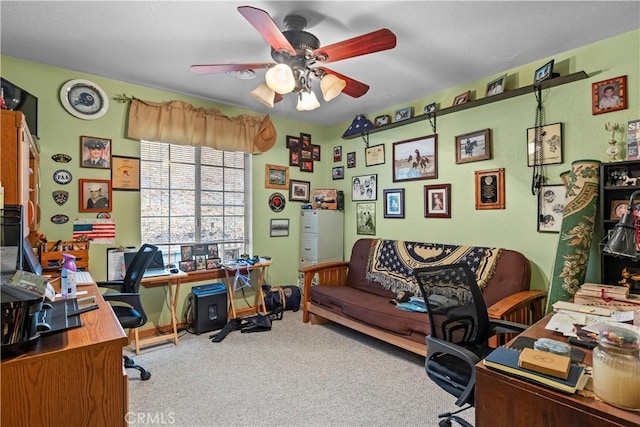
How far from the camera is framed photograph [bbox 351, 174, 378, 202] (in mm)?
4191

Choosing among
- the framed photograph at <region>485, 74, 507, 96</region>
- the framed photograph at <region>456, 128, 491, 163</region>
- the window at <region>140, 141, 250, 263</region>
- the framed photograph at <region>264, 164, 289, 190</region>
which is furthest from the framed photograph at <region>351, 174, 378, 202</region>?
the framed photograph at <region>485, 74, 507, 96</region>

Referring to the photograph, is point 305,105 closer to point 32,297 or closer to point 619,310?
point 32,297

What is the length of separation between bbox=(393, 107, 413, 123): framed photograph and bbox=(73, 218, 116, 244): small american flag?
10.4ft

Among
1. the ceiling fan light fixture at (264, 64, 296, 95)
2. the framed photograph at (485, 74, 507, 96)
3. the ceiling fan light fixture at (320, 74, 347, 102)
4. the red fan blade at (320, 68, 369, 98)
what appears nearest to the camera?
the ceiling fan light fixture at (264, 64, 296, 95)

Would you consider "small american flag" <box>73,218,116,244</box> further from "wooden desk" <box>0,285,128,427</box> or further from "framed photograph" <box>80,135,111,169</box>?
"wooden desk" <box>0,285,128,427</box>

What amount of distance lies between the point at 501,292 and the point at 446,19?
2.15 meters

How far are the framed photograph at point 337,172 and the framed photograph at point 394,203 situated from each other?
0.80 metres

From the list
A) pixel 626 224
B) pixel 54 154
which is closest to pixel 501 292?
pixel 626 224

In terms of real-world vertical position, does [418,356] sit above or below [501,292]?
below

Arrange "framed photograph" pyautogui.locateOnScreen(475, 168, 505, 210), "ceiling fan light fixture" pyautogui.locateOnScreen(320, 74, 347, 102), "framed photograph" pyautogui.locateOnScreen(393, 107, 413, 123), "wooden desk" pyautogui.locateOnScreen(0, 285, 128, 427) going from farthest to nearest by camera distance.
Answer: "framed photograph" pyautogui.locateOnScreen(393, 107, 413, 123), "framed photograph" pyautogui.locateOnScreen(475, 168, 505, 210), "ceiling fan light fixture" pyautogui.locateOnScreen(320, 74, 347, 102), "wooden desk" pyautogui.locateOnScreen(0, 285, 128, 427)

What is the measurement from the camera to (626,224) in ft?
5.30

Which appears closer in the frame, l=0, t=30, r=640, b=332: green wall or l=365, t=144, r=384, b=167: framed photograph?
l=0, t=30, r=640, b=332: green wall

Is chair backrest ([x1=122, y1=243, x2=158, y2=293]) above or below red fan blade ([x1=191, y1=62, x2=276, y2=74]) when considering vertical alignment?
below

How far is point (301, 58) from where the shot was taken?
7.14 ft
